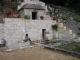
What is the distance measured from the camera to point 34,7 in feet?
79.2

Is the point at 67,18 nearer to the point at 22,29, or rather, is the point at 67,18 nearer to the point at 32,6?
the point at 32,6

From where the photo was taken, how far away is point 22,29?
19.3 m

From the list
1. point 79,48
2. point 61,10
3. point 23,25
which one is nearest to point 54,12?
point 61,10

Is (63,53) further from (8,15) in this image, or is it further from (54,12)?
(54,12)

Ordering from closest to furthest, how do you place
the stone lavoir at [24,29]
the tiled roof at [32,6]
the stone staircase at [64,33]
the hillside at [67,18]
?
the stone lavoir at [24,29], the stone staircase at [64,33], the tiled roof at [32,6], the hillside at [67,18]

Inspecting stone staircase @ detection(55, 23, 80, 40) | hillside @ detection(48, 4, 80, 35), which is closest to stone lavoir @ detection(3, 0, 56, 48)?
stone staircase @ detection(55, 23, 80, 40)

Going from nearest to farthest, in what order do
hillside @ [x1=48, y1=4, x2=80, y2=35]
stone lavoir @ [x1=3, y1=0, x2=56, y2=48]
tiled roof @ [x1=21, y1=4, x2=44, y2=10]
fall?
stone lavoir @ [x1=3, y1=0, x2=56, y2=48], tiled roof @ [x1=21, y1=4, x2=44, y2=10], hillside @ [x1=48, y1=4, x2=80, y2=35]

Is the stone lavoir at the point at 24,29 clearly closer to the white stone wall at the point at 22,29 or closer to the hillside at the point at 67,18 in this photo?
the white stone wall at the point at 22,29

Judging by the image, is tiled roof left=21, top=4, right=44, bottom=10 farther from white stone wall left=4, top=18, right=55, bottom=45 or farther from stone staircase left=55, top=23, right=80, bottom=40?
stone staircase left=55, top=23, right=80, bottom=40

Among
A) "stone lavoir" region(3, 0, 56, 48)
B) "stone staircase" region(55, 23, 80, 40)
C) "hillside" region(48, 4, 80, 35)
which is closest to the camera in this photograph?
"stone lavoir" region(3, 0, 56, 48)

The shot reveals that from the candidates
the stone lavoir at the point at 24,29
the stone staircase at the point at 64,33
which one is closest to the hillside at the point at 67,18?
the stone staircase at the point at 64,33

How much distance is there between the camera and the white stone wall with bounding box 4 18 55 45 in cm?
1855

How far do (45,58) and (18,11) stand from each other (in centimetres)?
1337

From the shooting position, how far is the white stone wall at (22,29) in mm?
18547
